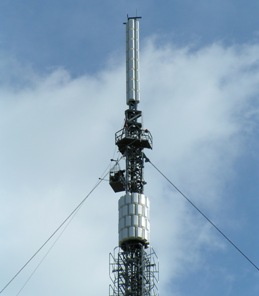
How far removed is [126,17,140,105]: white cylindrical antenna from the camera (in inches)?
5167

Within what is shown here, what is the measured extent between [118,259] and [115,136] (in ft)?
51.3

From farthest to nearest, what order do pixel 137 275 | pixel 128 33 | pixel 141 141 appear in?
pixel 128 33 < pixel 141 141 < pixel 137 275

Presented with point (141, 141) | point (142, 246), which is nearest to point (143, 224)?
point (142, 246)

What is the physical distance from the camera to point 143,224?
123m

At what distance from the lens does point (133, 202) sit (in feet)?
405

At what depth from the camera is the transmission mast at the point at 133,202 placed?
11956 centimetres

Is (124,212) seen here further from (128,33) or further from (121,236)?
(128,33)

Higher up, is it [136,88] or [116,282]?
[136,88]

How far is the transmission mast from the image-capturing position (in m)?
120

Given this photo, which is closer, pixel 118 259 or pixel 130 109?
pixel 118 259

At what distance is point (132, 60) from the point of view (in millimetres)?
133750

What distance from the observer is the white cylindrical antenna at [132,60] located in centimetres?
13125

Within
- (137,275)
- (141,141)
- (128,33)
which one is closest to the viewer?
(137,275)

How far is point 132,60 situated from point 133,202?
784 inches
